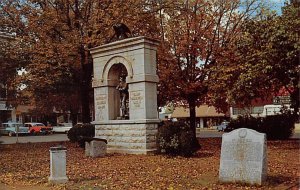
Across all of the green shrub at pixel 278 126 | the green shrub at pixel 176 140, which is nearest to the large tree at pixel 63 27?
the green shrub at pixel 176 140

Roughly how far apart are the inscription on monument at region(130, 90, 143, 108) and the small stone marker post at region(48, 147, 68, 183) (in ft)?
23.6

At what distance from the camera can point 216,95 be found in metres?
21.5

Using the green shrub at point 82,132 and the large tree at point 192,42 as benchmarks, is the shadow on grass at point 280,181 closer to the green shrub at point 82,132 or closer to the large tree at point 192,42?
the green shrub at point 82,132

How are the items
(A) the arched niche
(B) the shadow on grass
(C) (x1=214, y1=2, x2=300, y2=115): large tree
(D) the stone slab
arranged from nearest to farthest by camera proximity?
(B) the shadow on grass, (C) (x1=214, y1=2, x2=300, y2=115): large tree, (D) the stone slab, (A) the arched niche

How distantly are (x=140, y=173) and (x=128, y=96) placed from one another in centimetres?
809

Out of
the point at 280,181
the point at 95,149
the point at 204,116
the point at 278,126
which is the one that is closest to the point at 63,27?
the point at 95,149

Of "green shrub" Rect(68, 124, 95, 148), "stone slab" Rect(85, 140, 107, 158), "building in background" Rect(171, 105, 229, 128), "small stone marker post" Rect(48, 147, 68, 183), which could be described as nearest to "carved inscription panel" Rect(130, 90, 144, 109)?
"stone slab" Rect(85, 140, 107, 158)

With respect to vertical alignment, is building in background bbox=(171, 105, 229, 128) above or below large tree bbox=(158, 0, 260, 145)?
below

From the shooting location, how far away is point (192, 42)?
2684 centimetres

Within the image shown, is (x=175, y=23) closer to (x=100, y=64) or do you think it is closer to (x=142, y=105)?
(x=100, y=64)

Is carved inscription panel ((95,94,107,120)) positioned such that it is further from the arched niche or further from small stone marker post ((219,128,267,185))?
small stone marker post ((219,128,267,185))

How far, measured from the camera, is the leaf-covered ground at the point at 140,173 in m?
9.88

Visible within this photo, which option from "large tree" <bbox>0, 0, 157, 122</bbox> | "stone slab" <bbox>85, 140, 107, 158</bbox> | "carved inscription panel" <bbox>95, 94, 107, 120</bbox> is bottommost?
"stone slab" <bbox>85, 140, 107, 158</bbox>

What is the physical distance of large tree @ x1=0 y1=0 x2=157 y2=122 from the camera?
23.0 metres
